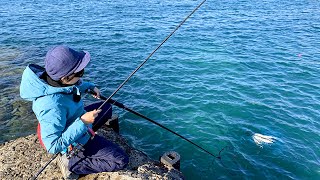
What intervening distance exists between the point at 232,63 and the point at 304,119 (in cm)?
504

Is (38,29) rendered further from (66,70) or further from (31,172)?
(66,70)

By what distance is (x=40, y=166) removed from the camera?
20.5 feet

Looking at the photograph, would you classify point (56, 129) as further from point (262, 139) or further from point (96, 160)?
point (262, 139)

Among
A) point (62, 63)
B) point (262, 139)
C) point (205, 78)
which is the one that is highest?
point (62, 63)

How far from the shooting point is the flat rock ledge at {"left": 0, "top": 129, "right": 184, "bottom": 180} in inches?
231

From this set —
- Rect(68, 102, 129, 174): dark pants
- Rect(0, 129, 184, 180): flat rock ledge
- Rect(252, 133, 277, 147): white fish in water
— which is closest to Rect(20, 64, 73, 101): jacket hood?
Rect(68, 102, 129, 174): dark pants

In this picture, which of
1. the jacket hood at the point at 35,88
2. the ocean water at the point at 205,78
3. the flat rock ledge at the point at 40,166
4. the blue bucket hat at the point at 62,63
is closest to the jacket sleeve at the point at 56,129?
the jacket hood at the point at 35,88

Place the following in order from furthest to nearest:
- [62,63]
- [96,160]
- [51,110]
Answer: [96,160]
[51,110]
[62,63]

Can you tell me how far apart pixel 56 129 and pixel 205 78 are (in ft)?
30.2

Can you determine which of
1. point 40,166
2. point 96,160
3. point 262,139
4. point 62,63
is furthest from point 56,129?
point 262,139

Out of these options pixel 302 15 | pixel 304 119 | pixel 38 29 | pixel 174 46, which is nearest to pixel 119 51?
pixel 174 46

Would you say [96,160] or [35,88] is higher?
[35,88]

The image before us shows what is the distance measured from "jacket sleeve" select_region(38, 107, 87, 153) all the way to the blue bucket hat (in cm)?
56

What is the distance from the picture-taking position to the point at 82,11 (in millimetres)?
25656
